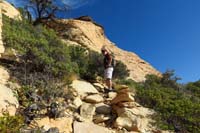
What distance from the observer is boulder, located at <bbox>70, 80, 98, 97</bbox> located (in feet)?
37.4

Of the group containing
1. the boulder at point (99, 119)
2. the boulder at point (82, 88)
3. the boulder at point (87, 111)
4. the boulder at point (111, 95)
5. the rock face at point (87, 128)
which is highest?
the boulder at point (82, 88)

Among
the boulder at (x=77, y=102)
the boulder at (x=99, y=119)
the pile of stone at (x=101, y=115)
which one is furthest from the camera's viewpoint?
the boulder at (x=77, y=102)

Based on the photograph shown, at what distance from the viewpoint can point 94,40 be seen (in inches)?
1121

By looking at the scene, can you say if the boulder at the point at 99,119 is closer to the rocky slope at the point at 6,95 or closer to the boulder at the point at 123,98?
the boulder at the point at 123,98

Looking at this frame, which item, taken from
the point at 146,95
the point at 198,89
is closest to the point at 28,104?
the point at 146,95

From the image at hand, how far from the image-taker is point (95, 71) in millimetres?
14797

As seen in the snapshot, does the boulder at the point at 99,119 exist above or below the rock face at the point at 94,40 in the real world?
below

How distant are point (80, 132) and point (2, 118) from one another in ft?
7.05

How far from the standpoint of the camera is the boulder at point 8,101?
25.7 ft

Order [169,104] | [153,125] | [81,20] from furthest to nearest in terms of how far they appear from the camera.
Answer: [81,20] < [169,104] < [153,125]

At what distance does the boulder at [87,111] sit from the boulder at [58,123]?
110 centimetres

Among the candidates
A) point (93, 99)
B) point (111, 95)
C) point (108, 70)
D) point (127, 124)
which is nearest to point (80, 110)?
point (93, 99)

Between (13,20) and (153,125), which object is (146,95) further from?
(13,20)

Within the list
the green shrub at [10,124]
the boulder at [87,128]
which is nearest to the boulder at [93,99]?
the boulder at [87,128]
